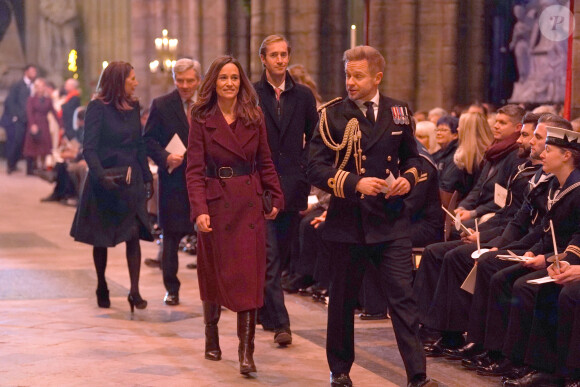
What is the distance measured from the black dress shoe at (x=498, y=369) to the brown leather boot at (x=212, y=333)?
1.63 m

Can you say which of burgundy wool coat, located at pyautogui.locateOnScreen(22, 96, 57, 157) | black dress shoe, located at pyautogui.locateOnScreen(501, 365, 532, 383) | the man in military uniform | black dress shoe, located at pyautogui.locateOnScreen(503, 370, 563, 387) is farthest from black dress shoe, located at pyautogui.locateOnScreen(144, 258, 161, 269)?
burgundy wool coat, located at pyautogui.locateOnScreen(22, 96, 57, 157)

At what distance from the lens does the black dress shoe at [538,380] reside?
6.54 meters

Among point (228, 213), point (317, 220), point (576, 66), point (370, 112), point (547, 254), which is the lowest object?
point (317, 220)

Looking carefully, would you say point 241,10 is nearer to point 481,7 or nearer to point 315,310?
point 481,7

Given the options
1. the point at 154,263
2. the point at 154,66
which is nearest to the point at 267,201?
the point at 154,263

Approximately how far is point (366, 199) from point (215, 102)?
1.37 meters

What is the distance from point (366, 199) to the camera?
20.4 ft

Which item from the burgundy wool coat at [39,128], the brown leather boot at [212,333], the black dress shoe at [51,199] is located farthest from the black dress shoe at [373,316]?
the burgundy wool coat at [39,128]

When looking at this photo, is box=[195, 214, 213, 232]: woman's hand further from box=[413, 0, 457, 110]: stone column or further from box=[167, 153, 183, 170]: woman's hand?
box=[413, 0, 457, 110]: stone column

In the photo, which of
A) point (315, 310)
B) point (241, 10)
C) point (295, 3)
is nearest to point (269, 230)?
point (315, 310)

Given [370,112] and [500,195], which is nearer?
[370,112]

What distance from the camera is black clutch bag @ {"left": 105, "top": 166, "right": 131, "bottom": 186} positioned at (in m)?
8.81

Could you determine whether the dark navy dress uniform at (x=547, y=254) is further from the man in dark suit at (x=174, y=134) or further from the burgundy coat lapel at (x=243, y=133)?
the man in dark suit at (x=174, y=134)

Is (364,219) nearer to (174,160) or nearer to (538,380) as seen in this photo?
(538,380)
